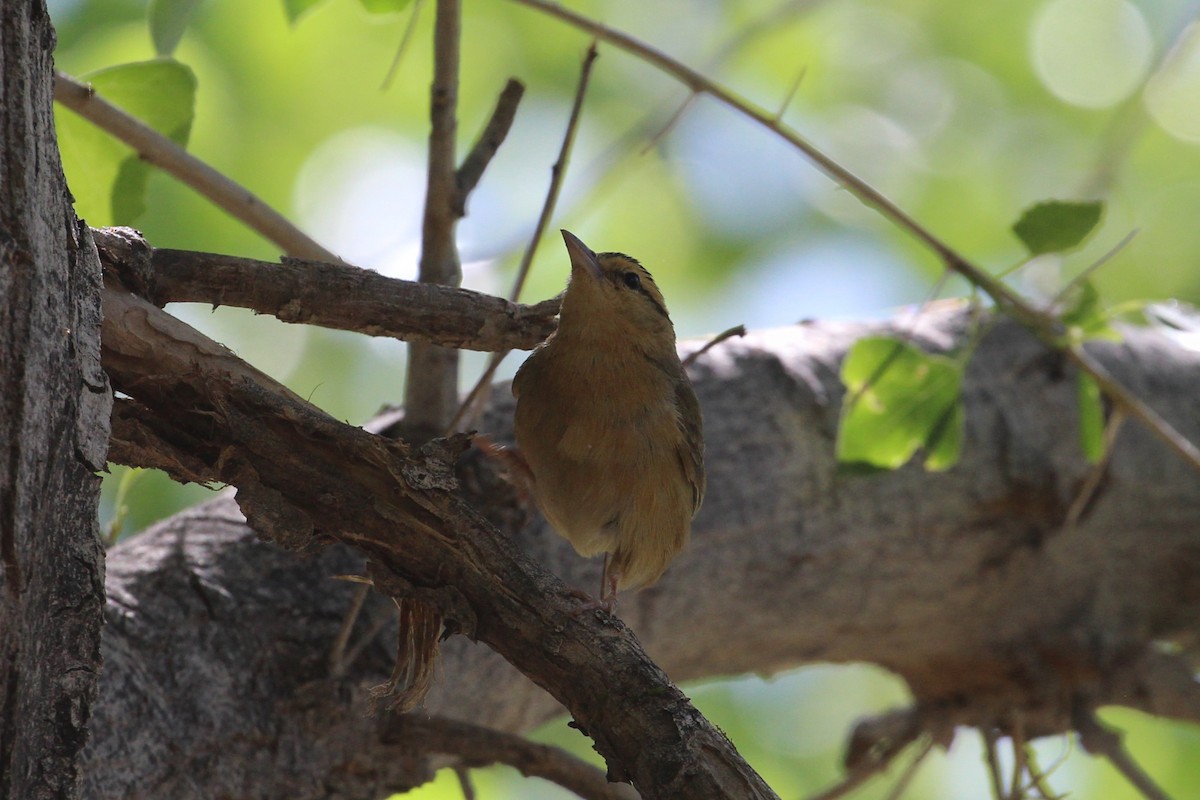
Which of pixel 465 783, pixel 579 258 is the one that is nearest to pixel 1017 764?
pixel 465 783

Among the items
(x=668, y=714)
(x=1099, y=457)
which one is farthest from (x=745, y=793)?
(x=1099, y=457)

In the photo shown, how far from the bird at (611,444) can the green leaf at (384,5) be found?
3.28 feet

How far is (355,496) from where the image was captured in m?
2.07

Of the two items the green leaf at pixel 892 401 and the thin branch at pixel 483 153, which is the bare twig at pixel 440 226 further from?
the green leaf at pixel 892 401

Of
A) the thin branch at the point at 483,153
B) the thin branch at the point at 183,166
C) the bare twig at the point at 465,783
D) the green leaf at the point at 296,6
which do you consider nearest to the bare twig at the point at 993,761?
the bare twig at the point at 465,783

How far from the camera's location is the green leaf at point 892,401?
350 centimetres

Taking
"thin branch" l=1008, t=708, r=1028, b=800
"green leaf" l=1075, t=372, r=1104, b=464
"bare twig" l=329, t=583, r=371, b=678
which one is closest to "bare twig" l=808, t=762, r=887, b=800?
"thin branch" l=1008, t=708, r=1028, b=800

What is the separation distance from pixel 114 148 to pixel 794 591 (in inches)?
100.0

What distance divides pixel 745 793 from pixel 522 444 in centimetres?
166

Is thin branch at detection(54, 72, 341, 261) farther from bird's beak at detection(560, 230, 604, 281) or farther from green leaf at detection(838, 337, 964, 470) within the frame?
green leaf at detection(838, 337, 964, 470)

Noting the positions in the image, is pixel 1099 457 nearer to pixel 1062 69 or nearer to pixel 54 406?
pixel 54 406

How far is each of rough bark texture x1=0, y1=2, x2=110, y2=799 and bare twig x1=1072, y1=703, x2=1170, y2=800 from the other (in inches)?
135

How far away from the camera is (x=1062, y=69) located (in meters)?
7.76

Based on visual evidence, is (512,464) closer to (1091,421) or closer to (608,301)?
(608,301)
